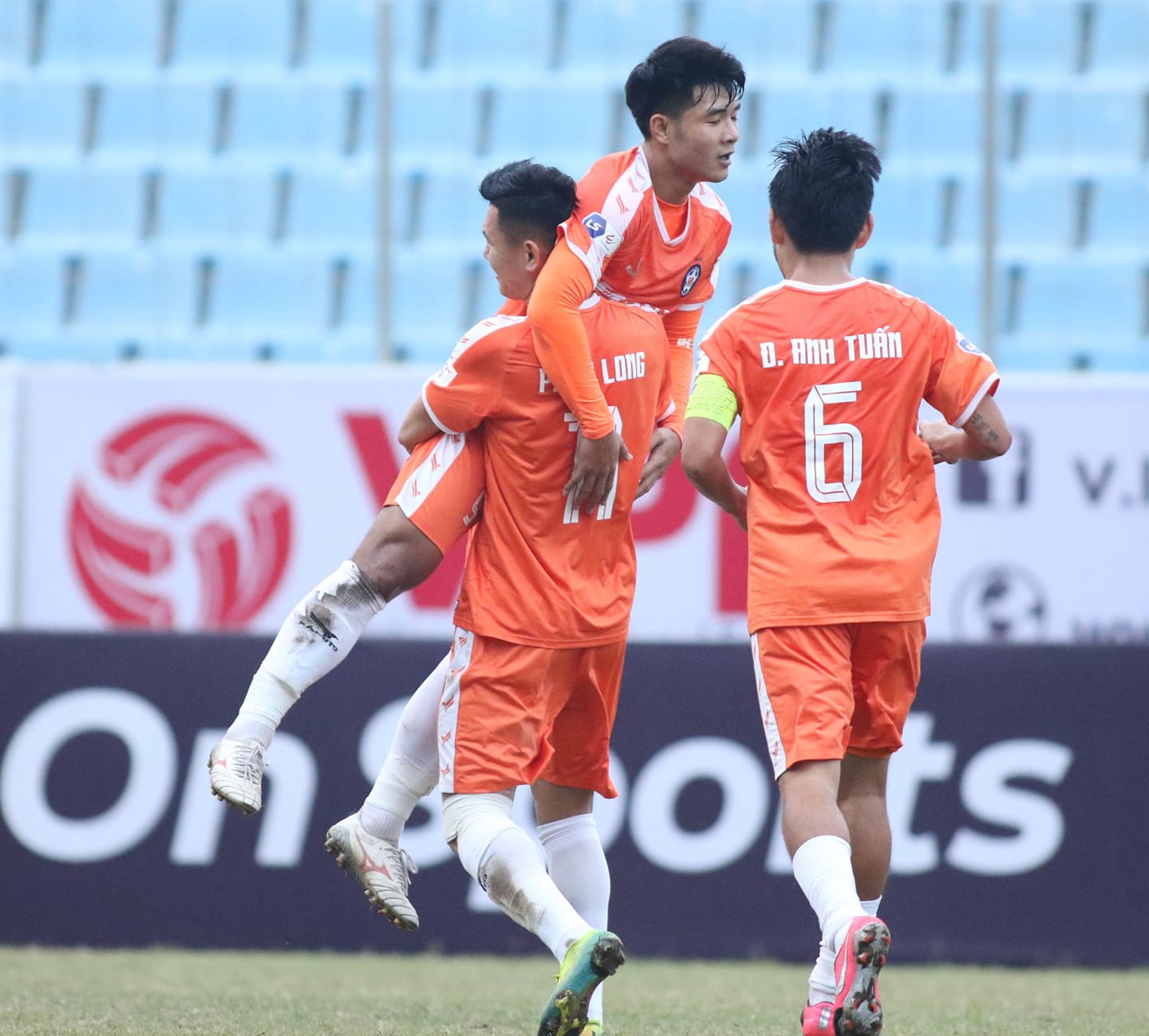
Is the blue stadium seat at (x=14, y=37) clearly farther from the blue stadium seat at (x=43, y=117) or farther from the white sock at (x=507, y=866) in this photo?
the white sock at (x=507, y=866)

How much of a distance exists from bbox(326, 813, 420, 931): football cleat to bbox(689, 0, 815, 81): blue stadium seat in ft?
23.4

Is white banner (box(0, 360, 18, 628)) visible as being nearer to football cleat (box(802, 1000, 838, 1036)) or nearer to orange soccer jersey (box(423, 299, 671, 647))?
orange soccer jersey (box(423, 299, 671, 647))

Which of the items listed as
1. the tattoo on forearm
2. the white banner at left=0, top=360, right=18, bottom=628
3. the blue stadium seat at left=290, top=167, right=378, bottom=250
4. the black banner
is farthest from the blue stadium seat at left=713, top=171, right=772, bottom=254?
the tattoo on forearm

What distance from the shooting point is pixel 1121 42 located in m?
9.92

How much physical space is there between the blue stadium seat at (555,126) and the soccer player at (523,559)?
6.35 metres

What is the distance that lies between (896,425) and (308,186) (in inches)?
279

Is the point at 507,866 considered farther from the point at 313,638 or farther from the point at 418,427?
the point at 418,427

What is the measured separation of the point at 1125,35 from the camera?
32.6 feet

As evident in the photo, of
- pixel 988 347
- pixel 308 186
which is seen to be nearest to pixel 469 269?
pixel 308 186

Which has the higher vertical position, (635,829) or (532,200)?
(532,200)

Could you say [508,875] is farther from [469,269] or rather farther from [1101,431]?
[469,269]

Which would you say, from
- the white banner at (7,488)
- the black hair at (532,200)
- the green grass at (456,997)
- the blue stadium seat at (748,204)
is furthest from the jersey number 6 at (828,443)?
the blue stadium seat at (748,204)

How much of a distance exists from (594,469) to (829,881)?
94 cm

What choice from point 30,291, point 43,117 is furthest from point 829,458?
point 43,117
